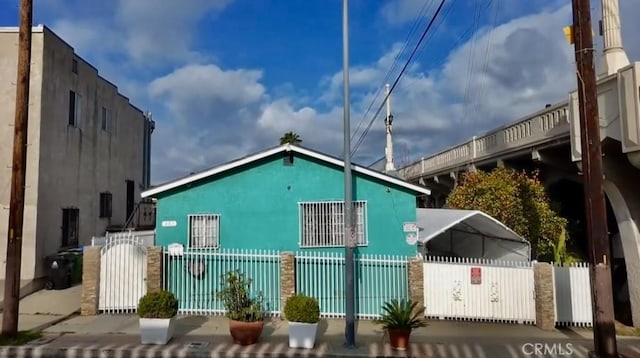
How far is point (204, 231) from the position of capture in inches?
485

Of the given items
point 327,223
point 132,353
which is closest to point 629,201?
point 327,223

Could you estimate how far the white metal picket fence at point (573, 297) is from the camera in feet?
36.2

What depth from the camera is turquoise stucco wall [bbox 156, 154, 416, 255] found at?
40.4 feet

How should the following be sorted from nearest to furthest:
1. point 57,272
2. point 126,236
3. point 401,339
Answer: point 401,339
point 126,236
point 57,272

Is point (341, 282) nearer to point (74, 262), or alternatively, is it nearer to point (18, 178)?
point (18, 178)

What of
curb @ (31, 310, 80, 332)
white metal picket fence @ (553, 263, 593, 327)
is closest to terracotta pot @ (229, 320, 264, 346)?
curb @ (31, 310, 80, 332)

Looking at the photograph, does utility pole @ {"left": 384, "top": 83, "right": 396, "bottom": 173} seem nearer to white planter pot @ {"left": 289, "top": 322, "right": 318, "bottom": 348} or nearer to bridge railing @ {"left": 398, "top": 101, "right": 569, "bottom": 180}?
bridge railing @ {"left": 398, "top": 101, "right": 569, "bottom": 180}

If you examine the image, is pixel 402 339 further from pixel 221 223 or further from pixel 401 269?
pixel 221 223

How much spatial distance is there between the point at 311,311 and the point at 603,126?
7.68 meters

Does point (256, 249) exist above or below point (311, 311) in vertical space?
above

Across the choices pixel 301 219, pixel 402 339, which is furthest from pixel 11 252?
pixel 402 339

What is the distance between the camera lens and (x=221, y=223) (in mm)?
12328

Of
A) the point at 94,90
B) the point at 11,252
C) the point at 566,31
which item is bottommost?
the point at 11,252

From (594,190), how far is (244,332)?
22.5 feet
